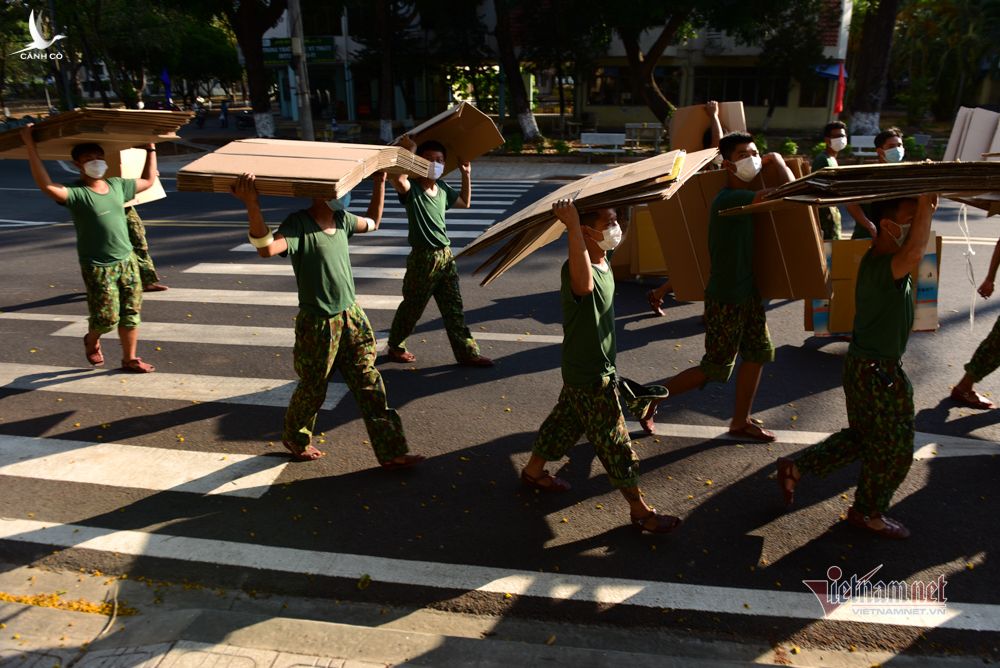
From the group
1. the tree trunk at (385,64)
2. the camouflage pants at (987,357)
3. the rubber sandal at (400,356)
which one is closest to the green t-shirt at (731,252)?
the camouflage pants at (987,357)

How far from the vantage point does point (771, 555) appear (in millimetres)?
4230

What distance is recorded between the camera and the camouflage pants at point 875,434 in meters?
4.07

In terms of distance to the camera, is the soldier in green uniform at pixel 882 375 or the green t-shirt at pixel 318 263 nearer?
the soldier in green uniform at pixel 882 375

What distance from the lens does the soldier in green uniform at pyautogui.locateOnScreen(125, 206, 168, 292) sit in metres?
8.95

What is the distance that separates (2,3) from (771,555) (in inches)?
1516

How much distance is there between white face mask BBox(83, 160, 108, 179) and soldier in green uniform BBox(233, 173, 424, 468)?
8.37ft

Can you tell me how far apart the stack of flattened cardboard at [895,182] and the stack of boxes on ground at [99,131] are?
465 cm

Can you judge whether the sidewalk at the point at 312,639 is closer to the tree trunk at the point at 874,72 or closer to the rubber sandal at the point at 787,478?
the rubber sandal at the point at 787,478

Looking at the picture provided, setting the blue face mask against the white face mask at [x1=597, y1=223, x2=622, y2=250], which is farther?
the blue face mask

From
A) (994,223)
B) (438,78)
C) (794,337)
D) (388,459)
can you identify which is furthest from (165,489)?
(438,78)

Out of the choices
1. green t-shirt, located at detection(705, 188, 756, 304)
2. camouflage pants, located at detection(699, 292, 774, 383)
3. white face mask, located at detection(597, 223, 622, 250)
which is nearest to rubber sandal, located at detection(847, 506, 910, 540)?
camouflage pants, located at detection(699, 292, 774, 383)

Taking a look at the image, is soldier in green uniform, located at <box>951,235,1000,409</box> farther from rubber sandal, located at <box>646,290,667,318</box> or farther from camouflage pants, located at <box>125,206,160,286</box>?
camouflage pants, located at <box>125,206,160,286</box>

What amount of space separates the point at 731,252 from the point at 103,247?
5.14 meters

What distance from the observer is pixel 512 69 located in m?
24.5
